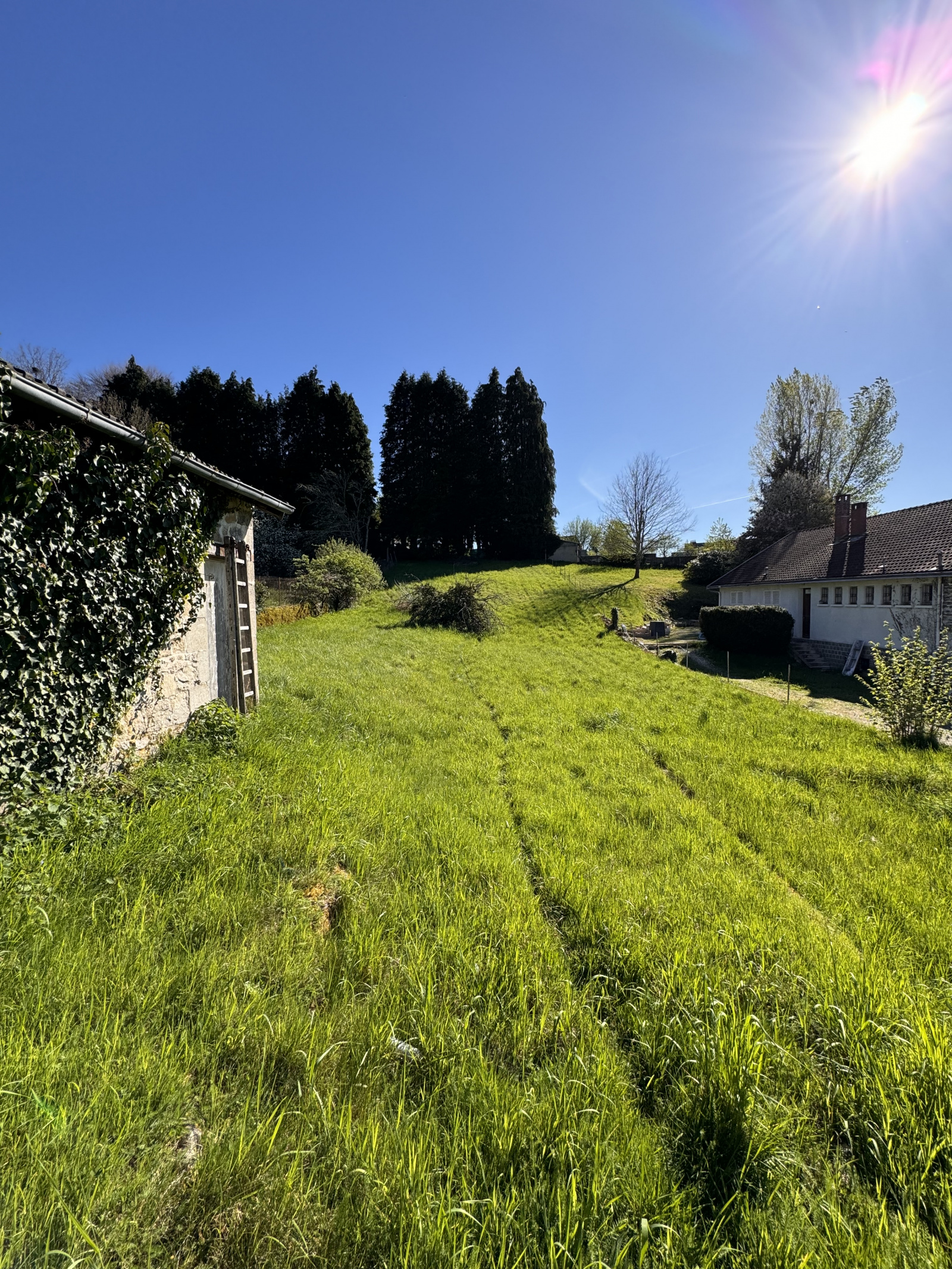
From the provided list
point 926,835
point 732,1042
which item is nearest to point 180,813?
point 732,1042

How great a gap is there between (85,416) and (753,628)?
2290 cm

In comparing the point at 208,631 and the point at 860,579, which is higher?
the point at 860,579

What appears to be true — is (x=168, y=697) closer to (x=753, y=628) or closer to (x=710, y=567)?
(x=753, y=628)

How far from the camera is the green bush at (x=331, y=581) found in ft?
79.7

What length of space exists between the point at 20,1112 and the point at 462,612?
20.1m

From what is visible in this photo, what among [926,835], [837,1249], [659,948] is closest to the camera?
[837,1249]

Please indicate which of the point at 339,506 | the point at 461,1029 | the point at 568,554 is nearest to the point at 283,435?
the point at 339,506

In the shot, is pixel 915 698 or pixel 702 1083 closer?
pixel 702 1083

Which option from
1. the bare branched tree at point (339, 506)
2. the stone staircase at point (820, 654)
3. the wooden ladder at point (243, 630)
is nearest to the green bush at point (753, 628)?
the stone staircase at point (820, 654)

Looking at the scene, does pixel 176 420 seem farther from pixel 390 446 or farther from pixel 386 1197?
pixel 386 1197

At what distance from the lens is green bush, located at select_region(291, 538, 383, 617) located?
2428 cm

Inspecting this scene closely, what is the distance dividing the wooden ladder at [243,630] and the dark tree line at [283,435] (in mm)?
27771

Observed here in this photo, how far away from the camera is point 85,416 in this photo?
412cm

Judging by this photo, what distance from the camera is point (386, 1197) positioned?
1743mm
